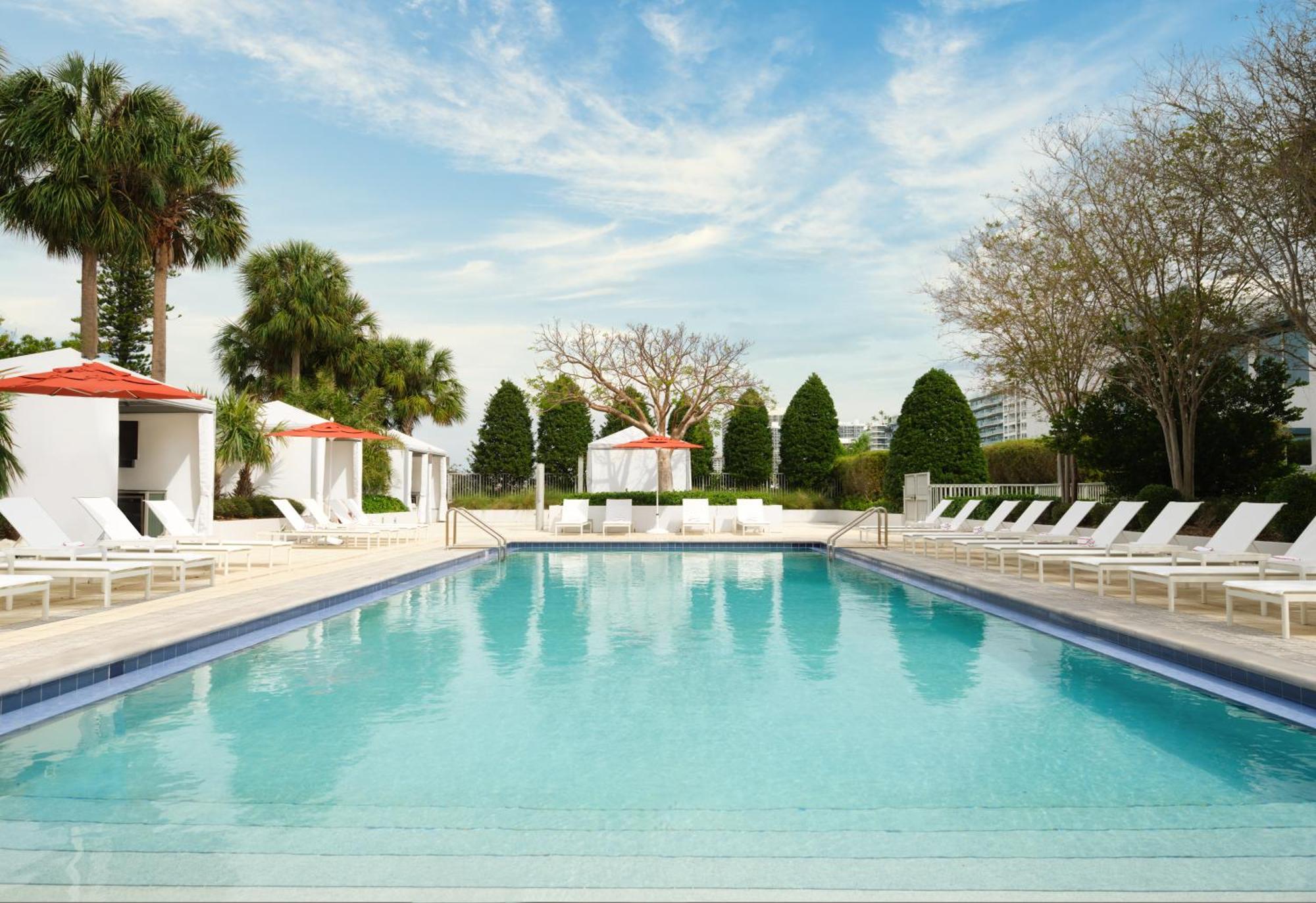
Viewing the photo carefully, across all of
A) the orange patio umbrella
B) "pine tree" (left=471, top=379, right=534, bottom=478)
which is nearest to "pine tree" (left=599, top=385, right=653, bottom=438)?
"pine tree" (left=471, top=379, right=534, bottom=478)

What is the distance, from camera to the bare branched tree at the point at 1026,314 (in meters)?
15.7

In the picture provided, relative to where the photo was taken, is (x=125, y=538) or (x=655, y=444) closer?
(x=125, y=538)

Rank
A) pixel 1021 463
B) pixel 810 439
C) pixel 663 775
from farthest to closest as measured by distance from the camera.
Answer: pixel 810 439
pixel 1021 463
pixel 663 775

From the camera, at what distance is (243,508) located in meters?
16.7

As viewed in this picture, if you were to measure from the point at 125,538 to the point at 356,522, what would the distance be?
767 cm

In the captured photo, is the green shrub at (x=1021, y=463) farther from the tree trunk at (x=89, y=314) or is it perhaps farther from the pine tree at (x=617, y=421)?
the tree trunk at (x=89, y=314)

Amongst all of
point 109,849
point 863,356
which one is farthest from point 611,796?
point 863,356

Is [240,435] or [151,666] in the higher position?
[240,435]

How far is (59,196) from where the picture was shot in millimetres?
15164

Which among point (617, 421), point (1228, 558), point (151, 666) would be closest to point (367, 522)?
point (151, 666)

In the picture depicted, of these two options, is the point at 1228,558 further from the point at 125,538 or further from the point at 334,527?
the point at 334,527

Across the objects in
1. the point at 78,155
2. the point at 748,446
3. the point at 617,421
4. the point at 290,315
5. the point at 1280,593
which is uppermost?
the point at 78,155

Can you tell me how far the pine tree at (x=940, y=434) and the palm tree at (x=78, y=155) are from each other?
1714 cm

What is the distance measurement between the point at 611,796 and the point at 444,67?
14.5 m
